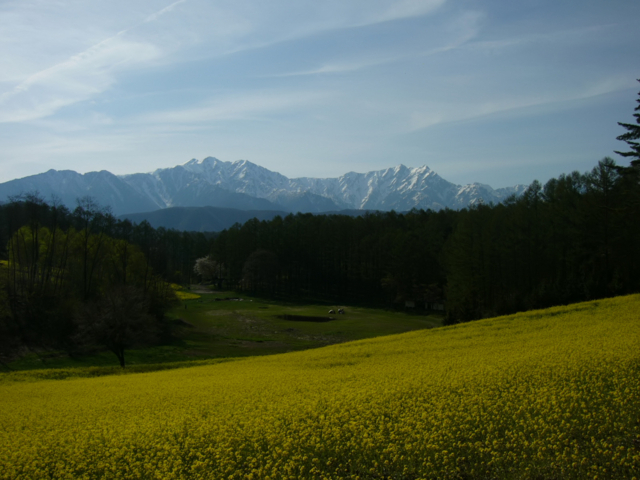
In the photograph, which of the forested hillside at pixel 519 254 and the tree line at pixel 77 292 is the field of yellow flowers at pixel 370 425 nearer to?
the tree line at pixel 77 292

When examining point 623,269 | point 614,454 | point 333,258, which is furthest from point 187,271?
point 614,454

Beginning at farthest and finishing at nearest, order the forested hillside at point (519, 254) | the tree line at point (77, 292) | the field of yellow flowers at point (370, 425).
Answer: the forested hillside at point (519, 254), the tree line at point (77, 292), the field of yellow flowers at point (370, 425)

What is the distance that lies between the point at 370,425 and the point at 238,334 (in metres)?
50.1

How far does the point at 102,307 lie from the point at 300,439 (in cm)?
3654

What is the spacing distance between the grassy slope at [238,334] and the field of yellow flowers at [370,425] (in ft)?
67.6

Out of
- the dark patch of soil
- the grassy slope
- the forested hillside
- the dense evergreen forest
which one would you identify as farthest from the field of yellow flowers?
the dark patch of soil

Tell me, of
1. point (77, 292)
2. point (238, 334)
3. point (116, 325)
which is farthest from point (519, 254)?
point (77, 292)

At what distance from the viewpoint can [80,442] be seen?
13.2 metres

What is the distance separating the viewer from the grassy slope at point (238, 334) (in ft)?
139

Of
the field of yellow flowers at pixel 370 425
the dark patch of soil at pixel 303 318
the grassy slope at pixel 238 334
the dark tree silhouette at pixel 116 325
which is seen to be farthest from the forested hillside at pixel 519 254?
the dark tree silhouette at pixel 116 325

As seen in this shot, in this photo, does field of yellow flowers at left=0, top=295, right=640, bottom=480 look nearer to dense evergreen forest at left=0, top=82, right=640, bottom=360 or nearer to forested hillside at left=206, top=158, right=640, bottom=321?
dense evergreen forest at left=0, top=82, right=640, bottom=360

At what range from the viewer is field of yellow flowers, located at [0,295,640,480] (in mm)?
10203

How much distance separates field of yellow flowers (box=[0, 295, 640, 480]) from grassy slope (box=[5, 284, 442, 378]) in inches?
811

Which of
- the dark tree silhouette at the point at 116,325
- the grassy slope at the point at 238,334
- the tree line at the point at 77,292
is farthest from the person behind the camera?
the grassy slope at the point at 238,334
